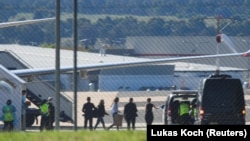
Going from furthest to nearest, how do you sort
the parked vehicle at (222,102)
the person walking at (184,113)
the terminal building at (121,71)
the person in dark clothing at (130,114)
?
the terminal building at (121,71)
the person in dark clothing at (130,114)
the person walking at (184,113)
the parked vehicle at (222,102)

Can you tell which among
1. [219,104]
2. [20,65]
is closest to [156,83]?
[20,65]

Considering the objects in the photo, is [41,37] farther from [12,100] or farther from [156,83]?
[156,83]

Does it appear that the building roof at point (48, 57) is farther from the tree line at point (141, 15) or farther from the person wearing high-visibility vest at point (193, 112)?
the person wearing high-visibility vest at point (193, 112)

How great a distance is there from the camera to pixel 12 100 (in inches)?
861

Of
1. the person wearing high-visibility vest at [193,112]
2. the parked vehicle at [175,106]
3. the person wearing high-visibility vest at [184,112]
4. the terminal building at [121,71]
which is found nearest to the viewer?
the person wearing high-visibility vest at [193,112]

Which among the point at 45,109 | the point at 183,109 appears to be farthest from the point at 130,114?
the point at 45,109

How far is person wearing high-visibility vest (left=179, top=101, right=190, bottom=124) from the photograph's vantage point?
17.8 metres

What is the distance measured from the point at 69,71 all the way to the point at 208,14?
21.9 feet

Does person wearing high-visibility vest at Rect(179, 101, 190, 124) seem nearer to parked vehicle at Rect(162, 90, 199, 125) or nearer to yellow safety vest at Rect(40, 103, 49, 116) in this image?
parked vehicle at Rect(162, 90, 199, 125)

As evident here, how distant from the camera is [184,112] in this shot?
18641 mm

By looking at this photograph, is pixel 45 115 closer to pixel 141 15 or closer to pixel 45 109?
pixel 45 109

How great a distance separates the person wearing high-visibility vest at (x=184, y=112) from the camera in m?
17.8

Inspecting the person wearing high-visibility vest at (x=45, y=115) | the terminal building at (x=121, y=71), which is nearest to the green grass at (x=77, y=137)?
the person wearing high-visibility vest at (x=45, y=115)

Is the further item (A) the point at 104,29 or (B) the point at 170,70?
(B) the point at 170,70
